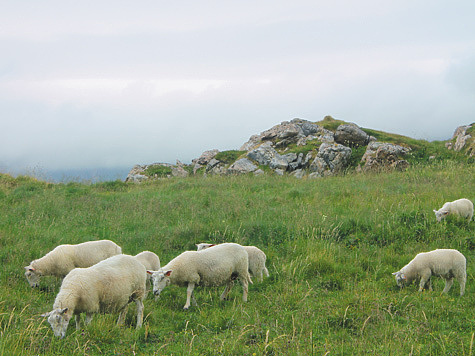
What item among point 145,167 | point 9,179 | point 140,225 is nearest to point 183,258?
point 140,225

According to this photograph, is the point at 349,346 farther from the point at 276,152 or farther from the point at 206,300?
the point at 276,152

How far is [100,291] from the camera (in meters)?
6.20

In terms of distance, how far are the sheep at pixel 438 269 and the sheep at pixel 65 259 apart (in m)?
6.37

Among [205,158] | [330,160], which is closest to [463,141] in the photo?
[330,160]

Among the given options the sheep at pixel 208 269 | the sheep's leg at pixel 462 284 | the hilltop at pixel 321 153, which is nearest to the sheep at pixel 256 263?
the sheep at pixel 208 269

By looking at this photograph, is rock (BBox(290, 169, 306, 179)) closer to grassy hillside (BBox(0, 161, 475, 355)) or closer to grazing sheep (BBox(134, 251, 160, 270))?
grassy hillside (BBox(0, 161, 475, 355))

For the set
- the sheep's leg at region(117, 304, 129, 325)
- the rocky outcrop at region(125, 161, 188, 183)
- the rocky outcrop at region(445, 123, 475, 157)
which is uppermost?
the rocky outcrop at region(445, 123, 475, 157)

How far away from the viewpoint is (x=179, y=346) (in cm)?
555

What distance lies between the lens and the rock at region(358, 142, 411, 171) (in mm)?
21469

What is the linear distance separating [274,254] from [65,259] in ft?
15.8

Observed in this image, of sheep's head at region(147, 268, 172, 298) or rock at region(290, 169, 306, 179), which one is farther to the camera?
rock at region(290, 169, 306, 179)

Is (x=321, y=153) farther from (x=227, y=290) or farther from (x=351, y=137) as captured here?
(x=227, y=290)

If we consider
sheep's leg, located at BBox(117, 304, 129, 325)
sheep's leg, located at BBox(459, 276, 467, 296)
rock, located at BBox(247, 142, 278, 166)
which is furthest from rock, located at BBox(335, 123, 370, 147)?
sheep's leg, located at BBox(117, 304, 129, 325)

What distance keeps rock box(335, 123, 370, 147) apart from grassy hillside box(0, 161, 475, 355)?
775 cm
